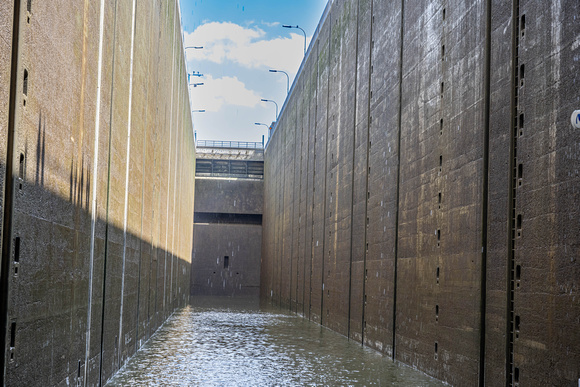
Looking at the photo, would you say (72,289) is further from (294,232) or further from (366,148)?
(294,232)

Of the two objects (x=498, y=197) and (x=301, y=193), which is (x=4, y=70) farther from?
(x=301, y=193)

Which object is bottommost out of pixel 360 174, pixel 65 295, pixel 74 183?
pixel 65 295

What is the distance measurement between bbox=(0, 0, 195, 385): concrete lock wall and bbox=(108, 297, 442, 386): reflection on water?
758 mm

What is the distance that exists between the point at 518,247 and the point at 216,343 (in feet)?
29.0

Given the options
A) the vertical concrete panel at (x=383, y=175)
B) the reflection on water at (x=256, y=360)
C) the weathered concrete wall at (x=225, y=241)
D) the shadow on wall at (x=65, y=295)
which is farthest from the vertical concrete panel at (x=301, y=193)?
the weathered concrete wall at (x=225, y=241)

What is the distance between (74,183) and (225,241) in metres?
36.1

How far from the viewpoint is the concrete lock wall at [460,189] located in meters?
7.20

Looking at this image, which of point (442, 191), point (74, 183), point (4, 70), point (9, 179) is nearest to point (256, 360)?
point (442, 191)

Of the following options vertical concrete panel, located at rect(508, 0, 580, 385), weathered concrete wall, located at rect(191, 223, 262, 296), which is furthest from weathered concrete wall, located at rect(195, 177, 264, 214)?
vertical concrete panel, located at rect(508, 0, 580, 385)

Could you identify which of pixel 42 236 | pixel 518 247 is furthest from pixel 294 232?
pixel 42 236

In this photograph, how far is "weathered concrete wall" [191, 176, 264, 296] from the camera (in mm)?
42469

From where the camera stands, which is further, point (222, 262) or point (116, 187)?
point (222, 262)

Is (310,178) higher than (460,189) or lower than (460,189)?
higher

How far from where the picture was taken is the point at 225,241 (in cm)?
4266
